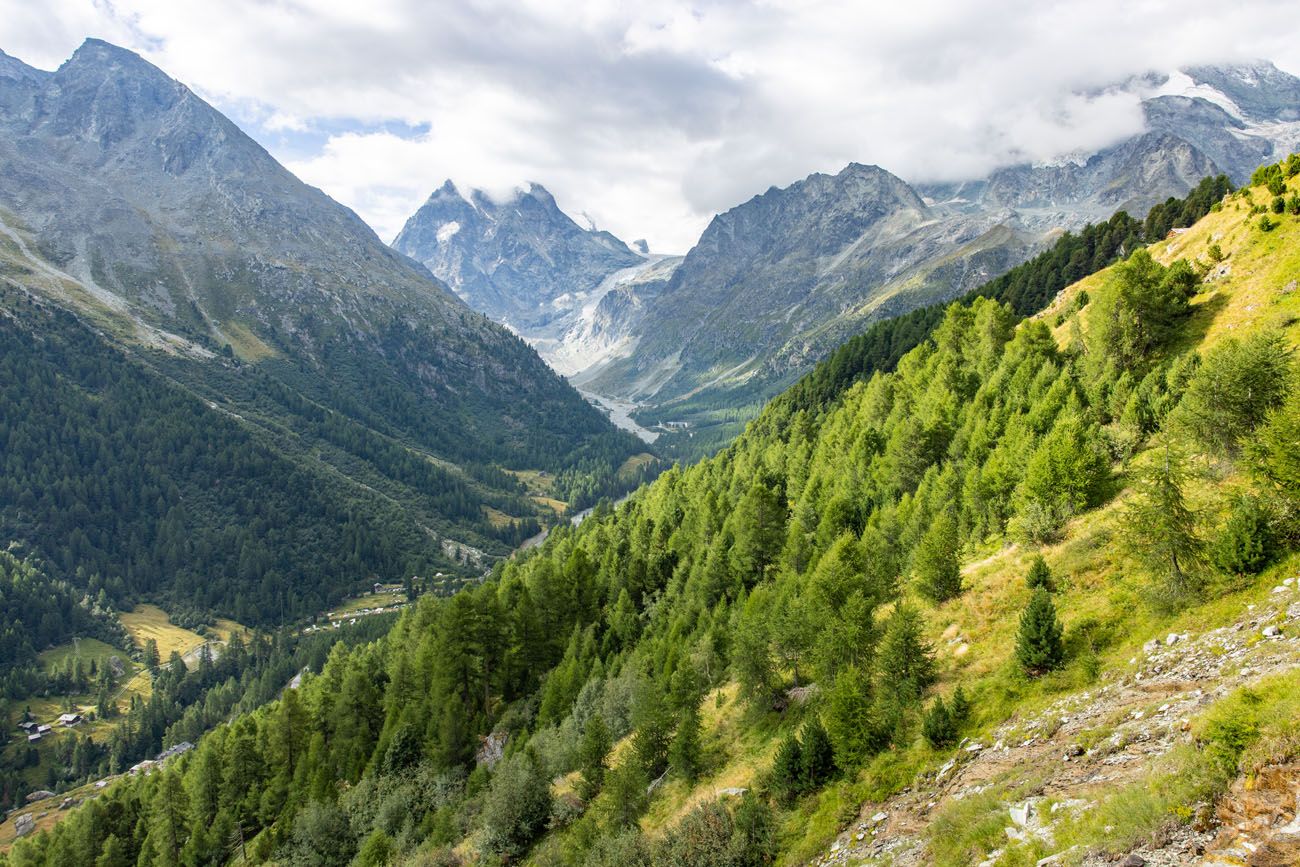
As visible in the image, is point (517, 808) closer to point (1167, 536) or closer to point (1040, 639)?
point (1040, 639)

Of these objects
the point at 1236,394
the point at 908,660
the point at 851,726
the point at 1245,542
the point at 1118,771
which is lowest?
the point at 851,726

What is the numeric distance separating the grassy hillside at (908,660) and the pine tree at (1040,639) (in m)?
0.17

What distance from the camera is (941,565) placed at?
4309cm

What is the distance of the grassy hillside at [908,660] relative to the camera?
2398 cm

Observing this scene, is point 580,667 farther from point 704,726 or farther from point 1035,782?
point 1035,782

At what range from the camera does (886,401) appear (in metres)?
92.9

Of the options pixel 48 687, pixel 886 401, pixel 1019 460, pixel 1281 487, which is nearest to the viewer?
pixel 1281 487

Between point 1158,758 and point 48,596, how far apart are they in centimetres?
26576

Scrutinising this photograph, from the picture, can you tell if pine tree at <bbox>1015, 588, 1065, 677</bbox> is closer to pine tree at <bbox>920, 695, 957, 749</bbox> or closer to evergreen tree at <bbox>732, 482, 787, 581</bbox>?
pine tree at <bbox>920, 695, 957, 749</bbox>

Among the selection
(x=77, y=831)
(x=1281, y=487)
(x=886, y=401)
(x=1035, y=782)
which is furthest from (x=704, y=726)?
(x=77, y=831)

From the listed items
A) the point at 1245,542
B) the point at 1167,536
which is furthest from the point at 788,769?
the point at 1245,542

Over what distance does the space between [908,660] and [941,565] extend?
10.3 metres

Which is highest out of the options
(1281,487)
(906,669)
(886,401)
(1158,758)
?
(886,401)

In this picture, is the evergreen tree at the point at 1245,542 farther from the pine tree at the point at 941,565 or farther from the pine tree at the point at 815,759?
the pine tree at the point at 815,759
